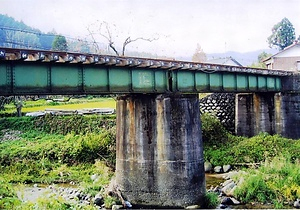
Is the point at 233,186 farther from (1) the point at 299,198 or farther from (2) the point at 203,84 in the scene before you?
(2) the point at 203,84

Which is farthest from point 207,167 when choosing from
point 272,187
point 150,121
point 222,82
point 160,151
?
point 150,121

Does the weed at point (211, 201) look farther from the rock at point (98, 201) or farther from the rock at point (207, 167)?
the rock at point (207, 167)

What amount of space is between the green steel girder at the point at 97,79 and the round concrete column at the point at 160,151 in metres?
0.98

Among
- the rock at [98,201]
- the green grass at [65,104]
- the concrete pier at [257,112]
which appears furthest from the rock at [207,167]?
the green grass at [65,104]

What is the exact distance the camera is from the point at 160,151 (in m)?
19.9

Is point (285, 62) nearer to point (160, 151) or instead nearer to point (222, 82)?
point (222, 82)

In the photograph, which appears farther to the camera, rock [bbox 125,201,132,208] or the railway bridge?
rock [bbox 125,201,132,208]

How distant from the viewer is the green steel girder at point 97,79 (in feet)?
51.6

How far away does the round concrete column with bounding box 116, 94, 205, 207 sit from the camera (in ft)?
64.8

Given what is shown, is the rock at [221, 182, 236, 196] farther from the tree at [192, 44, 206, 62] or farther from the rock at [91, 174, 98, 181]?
the tree at [192, 44, 206, 62]

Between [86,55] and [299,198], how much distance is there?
1078 cm

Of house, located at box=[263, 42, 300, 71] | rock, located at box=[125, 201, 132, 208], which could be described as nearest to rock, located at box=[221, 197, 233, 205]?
rock, located at box=[125, 201, 132, 208]

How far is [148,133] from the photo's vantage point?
66.3 feet

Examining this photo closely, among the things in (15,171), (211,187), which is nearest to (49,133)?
(15,171)
